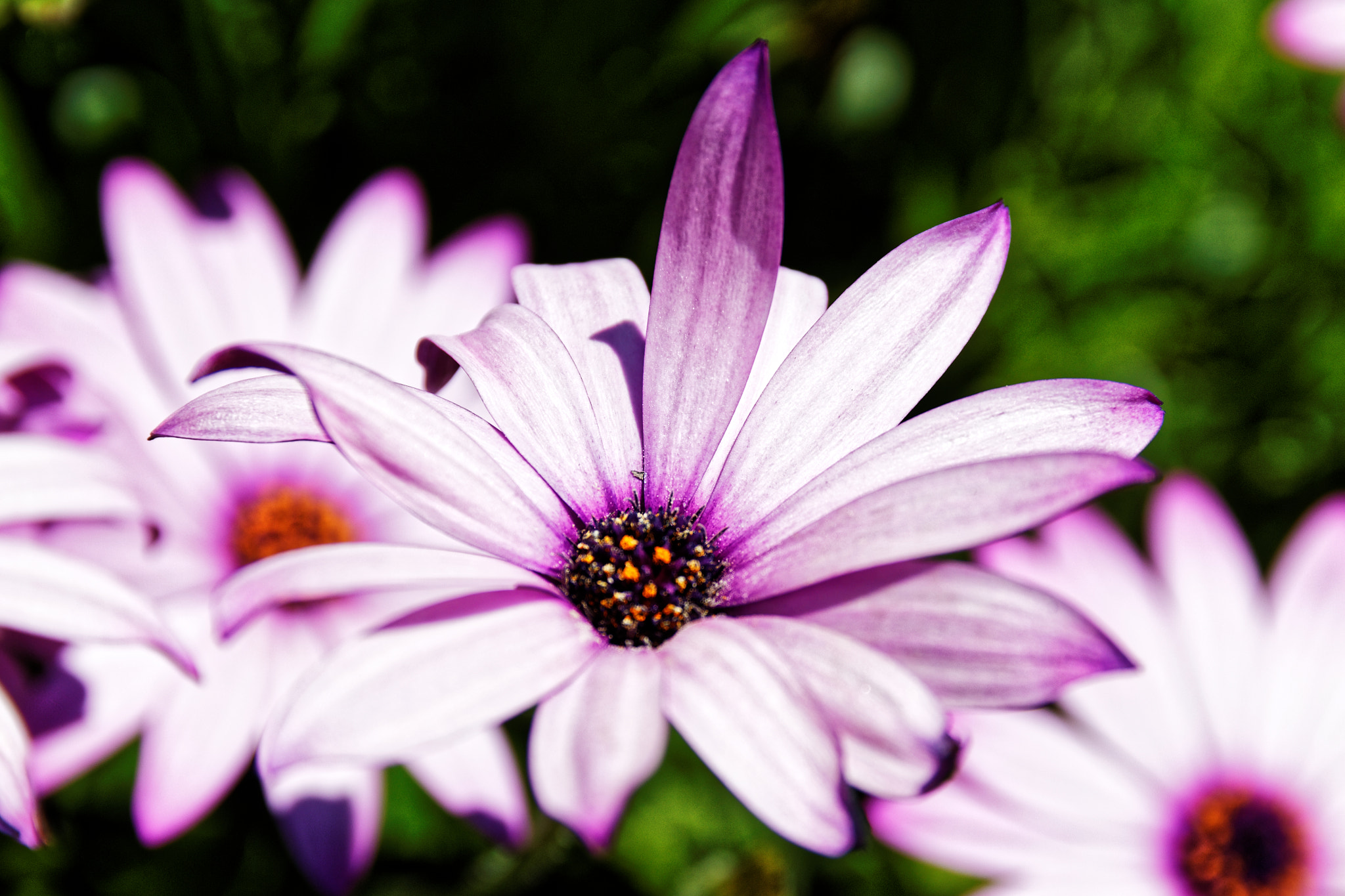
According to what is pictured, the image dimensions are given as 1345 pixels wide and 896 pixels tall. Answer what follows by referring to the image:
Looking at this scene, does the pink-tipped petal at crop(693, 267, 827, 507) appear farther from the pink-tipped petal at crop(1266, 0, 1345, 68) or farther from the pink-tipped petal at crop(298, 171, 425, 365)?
the pink-tipped petal at crop(1266, 0, 1345, 68)

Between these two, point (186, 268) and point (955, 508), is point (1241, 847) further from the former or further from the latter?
point (186, 268)

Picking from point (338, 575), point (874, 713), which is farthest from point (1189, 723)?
point (338, 575)

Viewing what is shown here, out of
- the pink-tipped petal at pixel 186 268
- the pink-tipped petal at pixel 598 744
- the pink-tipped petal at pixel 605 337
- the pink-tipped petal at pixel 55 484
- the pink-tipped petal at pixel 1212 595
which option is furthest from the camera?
the pink-tipped petal at pixel 1212 595

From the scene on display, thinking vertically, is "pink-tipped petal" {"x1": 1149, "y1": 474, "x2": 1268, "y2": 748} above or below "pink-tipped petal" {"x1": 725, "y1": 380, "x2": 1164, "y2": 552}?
below

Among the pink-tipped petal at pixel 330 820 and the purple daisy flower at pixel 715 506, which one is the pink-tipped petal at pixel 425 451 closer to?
the purple daisy flower at pixel 715 506

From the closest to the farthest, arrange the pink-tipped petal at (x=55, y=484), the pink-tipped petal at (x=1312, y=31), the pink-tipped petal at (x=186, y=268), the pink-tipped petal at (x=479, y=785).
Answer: the pink-tipped petal at (x=55, y=484) → the pink-tipped petal at (x=479, y=785) → the pink-tipped petal at (x=186, y=268) → the pink-tipped petal at (x=1312, y=31)

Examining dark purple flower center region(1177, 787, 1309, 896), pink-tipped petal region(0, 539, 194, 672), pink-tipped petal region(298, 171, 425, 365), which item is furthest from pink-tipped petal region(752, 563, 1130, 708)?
dark purple flower center region(1177, 787, 1309, 896)

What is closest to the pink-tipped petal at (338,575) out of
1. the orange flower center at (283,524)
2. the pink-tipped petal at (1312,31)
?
the orange flower center at (283,524)
